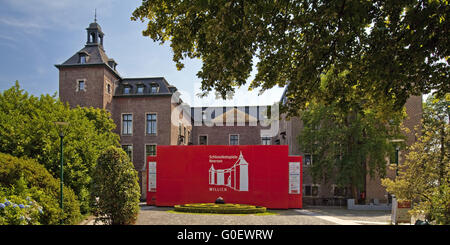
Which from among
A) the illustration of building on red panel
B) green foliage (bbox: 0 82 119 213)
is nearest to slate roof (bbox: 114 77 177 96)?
the illustration of building on red panel

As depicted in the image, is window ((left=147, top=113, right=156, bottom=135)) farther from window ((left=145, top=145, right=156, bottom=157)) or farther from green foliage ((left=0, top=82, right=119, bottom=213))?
green foliage ((left=0, top=82, right=119, bottom=213))

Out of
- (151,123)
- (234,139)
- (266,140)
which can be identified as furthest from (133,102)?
(266,140)

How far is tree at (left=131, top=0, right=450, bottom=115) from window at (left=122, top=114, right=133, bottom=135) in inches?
1143

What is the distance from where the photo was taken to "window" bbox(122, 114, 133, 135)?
34.7 meters

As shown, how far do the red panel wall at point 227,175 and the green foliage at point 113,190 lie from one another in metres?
10.8

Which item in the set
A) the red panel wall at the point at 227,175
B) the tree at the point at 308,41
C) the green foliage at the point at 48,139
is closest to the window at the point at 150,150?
the red panel wall at the point at 227,175

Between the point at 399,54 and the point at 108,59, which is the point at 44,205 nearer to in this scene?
the point at 399,54

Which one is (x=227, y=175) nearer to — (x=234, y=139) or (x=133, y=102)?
(x=133, y=102)

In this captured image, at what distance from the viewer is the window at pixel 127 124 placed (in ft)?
114

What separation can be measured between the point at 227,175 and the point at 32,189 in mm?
14491

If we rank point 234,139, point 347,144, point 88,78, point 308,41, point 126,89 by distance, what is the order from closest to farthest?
point 308,41 < point 347,144 < point 88,78 < point 126,89 < point 234,139

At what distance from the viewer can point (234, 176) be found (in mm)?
22766
